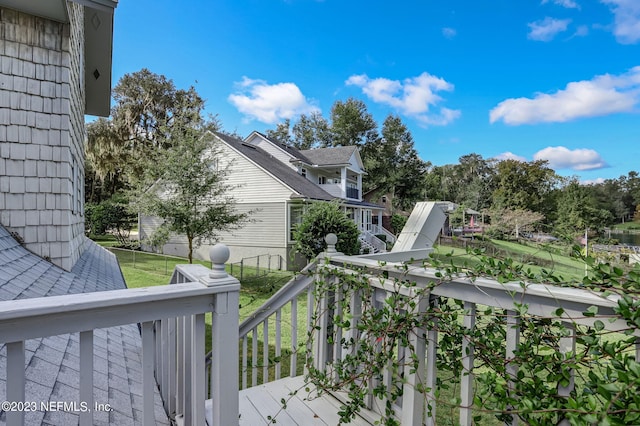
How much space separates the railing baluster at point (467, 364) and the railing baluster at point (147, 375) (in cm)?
132

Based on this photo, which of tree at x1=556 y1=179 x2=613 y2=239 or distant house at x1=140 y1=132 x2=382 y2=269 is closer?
distant house at x1=140 y1=132 x2=382 y2=269

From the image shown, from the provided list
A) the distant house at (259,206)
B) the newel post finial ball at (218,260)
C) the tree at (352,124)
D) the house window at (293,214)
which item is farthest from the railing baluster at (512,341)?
the tree at (352,124)

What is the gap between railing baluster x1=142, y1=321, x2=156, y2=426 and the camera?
1.17 m

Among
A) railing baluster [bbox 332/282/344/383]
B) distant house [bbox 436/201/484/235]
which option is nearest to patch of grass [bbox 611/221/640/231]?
distant house [bbox 436/201/484/235]

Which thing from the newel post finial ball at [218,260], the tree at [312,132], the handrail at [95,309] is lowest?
the handrail at [95,309]

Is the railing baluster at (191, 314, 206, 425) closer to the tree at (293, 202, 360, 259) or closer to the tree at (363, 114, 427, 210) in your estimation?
the tree at (293, 202, 360, 259)

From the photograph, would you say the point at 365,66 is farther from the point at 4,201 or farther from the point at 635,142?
the point at 4,201

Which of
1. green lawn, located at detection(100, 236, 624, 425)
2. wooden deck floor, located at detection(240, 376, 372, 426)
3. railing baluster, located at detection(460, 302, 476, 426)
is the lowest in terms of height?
green lawn, located at detection(100, 236, 624, 425)

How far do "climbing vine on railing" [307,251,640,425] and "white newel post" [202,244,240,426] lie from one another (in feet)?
2.40

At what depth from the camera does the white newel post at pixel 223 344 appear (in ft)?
4.30

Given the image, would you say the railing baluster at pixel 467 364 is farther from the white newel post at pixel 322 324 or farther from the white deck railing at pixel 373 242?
the white deck railing at pixel 373 242

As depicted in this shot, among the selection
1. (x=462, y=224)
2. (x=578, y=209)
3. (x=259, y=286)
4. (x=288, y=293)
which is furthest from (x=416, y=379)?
(x=578, y=209)

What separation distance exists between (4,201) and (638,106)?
1381 inches

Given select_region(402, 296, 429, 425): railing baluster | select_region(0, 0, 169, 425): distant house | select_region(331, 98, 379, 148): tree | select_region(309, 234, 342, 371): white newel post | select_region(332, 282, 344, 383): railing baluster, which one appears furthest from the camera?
select_region(331, 98, 379, 148): tree
